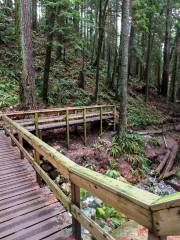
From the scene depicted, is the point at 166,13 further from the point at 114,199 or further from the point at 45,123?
the point at 114,199

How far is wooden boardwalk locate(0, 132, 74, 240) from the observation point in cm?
361

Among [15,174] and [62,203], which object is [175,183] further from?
[62,203]

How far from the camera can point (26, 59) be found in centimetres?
1180

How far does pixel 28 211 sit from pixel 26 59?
8.84 meters

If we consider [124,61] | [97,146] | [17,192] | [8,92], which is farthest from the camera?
[8,92]

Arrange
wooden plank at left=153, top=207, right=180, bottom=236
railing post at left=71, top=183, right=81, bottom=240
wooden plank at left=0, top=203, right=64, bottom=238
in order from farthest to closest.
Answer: wooden plank at left=0, top=203, right=64, bottom=238 < railing post at left=71, top=183, right=81, bottom=240 < wooden plank at left=153, top=207, right=180, bottom=236

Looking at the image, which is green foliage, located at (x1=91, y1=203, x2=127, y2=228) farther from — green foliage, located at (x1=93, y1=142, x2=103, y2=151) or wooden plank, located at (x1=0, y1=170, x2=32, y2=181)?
green foliage, located at (x1=93, y1=142, x2=103, y2=151)

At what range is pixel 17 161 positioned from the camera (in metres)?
6.90

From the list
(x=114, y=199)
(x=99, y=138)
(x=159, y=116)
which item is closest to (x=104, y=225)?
(x=114, y=199)

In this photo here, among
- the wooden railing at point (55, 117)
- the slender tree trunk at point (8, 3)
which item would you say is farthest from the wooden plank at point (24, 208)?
the slender tree trunk at point (8, 3)

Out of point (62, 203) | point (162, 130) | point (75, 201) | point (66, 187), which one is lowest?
point (162, 130)

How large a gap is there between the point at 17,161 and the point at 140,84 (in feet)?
70.8

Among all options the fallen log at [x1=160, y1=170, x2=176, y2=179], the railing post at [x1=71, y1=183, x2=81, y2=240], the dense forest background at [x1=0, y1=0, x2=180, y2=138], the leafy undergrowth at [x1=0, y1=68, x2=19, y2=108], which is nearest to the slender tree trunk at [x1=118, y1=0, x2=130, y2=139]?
the dense forest background at [x1=0, y1=0, x2=180, y2=138]

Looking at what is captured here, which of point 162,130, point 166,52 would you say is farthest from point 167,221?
point 166,52
